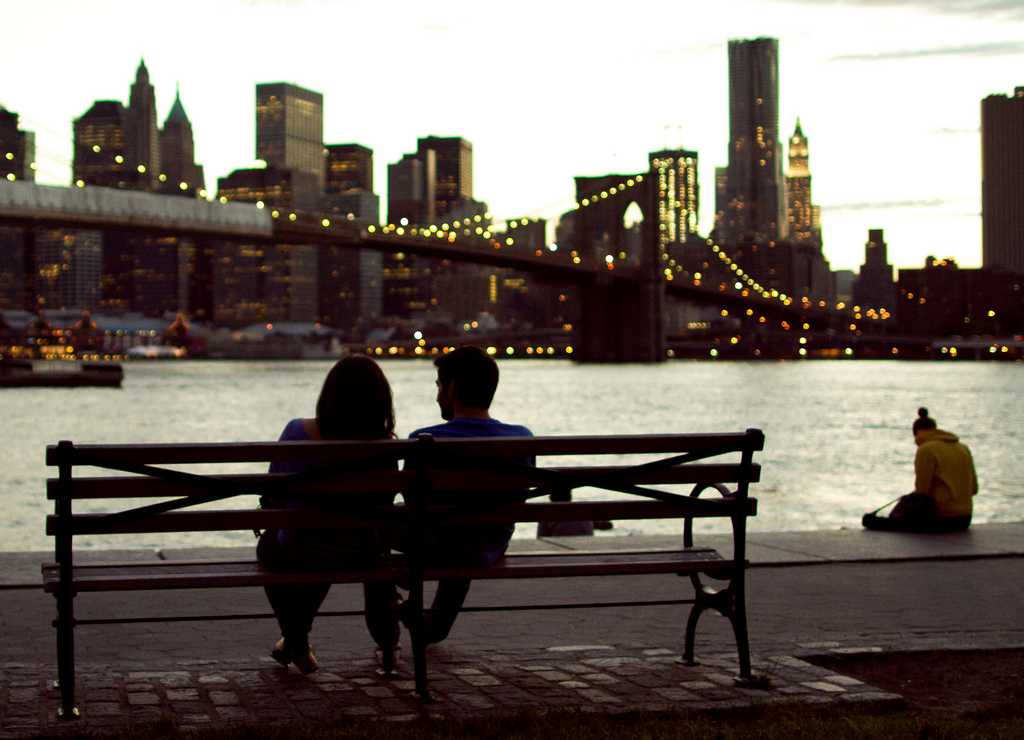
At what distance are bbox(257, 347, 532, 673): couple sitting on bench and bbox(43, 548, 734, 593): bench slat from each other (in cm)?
9

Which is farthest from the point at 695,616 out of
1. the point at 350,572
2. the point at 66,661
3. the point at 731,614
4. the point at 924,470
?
the point at 924,470

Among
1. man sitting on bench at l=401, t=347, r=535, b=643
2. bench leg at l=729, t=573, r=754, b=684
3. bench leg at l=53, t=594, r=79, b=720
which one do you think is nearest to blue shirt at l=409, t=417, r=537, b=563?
man sitting on bench at l=401, t=347, r=535, b=643

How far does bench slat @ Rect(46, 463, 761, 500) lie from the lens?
384cm

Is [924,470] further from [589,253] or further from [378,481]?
[589,253]

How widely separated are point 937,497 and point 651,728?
5108 mm

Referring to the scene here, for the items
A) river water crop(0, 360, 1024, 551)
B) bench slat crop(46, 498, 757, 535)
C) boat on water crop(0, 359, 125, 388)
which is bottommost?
river water crop(0, 360, 1024, 551)

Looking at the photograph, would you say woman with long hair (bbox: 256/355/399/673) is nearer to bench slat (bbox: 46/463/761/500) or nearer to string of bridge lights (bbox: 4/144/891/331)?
bench slat (bbox: 46/463/761/500)

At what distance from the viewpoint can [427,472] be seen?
408cm

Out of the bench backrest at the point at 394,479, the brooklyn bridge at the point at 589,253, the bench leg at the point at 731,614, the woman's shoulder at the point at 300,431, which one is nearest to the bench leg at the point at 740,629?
the bench leg at the point at 731,614

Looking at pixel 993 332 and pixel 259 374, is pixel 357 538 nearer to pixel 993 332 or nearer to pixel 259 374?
pixel 259 374

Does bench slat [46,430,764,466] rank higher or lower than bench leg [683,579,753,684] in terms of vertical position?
higher

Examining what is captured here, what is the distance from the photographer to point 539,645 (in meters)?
4.89

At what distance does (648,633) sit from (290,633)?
4.33 feet

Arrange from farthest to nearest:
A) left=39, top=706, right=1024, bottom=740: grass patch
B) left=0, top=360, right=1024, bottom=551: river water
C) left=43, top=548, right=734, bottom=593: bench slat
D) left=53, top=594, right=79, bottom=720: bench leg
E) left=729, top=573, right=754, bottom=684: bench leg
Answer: left=0, top=360, right=1024, bottom=551: river water < left=729, top=573, right=754, bottom=684: bench leg < left=43, top=548, right=734, bottom=593: bench slat < left=53, top=594, right=79, bottom=720: bench leg < left=39, top=706, right=1024, bottom=740: grass patch
